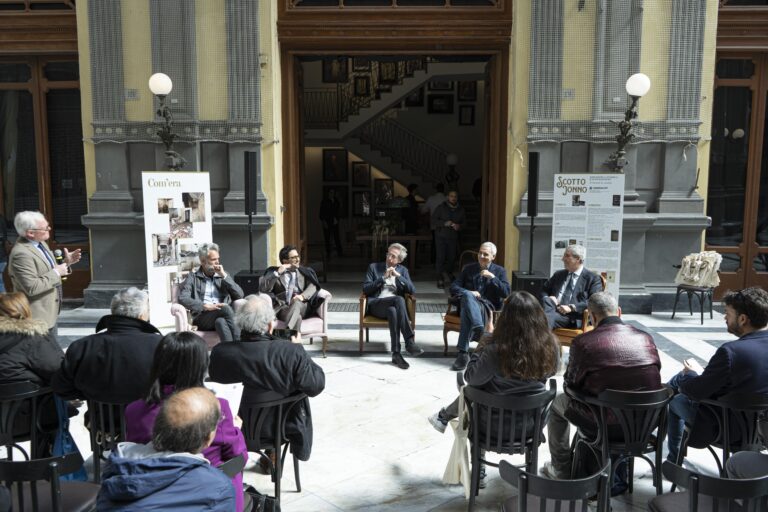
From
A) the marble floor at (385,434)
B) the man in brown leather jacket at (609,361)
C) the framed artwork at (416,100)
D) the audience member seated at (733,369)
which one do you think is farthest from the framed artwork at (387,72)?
the audience member seated at (733,369)

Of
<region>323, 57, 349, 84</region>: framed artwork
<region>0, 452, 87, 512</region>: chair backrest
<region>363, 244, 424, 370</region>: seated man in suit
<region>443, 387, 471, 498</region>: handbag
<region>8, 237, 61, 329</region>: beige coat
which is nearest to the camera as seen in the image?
<region>0, 452, 87, 512</region>: chair backrest

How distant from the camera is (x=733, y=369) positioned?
3.75 metres

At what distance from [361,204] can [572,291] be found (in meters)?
10.7

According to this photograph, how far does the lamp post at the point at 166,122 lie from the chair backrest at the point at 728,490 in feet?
23.1

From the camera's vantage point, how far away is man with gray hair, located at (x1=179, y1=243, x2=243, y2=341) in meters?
6.50

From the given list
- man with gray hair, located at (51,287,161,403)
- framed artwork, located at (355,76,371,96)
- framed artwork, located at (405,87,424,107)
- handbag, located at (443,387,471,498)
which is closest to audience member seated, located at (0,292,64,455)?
man with gray hair, located at (51,287,161,403)

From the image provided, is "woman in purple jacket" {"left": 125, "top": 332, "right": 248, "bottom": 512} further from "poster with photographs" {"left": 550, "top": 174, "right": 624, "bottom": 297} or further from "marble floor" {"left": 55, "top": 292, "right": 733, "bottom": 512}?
"poster with photographs" {"left": 550, "top": 174, "right": 624, "bottom": 297}

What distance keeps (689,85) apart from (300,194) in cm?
543

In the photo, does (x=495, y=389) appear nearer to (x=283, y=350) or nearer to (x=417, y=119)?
(x=283, y=350)

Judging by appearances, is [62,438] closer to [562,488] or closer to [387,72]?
[562,488]

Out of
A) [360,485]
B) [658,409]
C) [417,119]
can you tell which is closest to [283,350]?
[360,485]

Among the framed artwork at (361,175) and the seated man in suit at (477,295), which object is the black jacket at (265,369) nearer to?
the seated man in suit at (477,295)

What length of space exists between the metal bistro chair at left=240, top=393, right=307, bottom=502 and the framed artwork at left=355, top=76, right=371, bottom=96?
13.8m

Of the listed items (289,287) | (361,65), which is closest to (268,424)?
(289,287)
